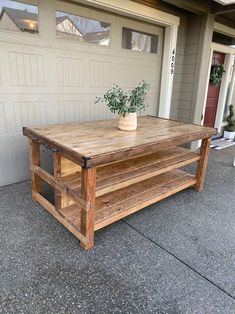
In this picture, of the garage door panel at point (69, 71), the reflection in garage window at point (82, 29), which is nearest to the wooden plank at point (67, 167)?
the garage door panel at point (69, 71)

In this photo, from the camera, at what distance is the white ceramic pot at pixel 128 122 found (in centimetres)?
242

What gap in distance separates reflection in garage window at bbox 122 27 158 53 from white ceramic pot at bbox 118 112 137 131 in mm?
1695

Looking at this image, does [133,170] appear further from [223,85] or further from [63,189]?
[223,85]

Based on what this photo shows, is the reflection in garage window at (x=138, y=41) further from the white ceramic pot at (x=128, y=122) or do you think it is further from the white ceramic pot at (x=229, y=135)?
the white ceramic pot at (x=229, y=135)

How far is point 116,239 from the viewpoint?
2068mm

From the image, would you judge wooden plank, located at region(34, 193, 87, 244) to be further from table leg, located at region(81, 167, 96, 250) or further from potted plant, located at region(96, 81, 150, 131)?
potted plant, located at region(96, 81, 150, 131)

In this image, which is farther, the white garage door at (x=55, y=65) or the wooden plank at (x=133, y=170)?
the white garage door at (x=55, y=65)

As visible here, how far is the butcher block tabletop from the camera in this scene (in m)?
1.76

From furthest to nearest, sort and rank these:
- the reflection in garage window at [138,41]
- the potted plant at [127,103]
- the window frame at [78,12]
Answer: the reflection in garage window at [138,41], the window frame at [78,12], the potted plant at [127,103]

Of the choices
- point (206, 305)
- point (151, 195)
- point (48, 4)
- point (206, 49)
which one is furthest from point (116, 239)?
point (206, 49)

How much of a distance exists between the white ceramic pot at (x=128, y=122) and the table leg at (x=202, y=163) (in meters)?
0.99

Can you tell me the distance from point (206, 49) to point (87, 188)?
364 centimetres

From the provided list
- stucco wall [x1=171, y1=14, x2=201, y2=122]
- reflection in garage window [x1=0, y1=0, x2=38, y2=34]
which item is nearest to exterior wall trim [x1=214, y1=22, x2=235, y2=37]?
stucco wall [x1=171, y1=14, x2=201, y2=122]

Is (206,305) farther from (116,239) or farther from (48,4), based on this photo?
(48,4)
